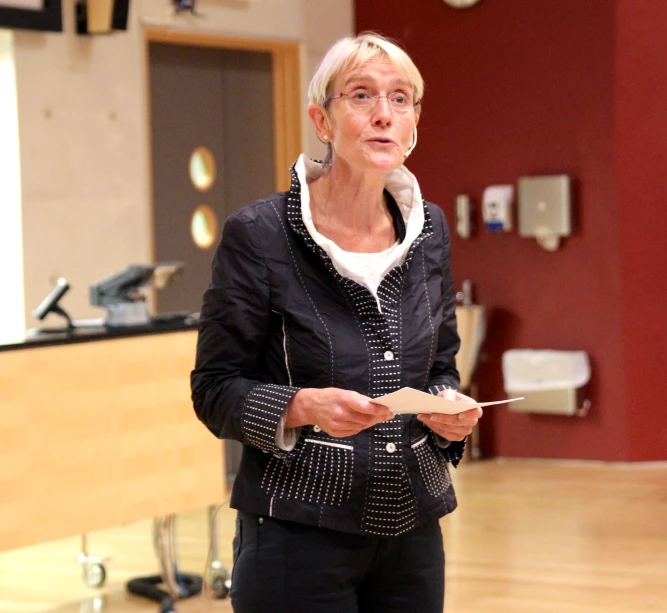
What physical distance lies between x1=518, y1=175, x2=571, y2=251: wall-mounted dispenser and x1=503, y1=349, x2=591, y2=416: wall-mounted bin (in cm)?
61

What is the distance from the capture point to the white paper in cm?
146

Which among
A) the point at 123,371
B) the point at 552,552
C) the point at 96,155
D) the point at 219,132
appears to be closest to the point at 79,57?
the point at 96,155

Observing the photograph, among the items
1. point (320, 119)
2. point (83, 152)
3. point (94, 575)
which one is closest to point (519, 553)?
point (94, 575)

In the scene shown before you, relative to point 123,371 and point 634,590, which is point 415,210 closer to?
point 123,371

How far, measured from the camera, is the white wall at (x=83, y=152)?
5.28 meters

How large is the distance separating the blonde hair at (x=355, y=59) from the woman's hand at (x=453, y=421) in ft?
1.60

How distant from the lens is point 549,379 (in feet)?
20.2

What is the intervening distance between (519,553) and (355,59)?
3.26 metres

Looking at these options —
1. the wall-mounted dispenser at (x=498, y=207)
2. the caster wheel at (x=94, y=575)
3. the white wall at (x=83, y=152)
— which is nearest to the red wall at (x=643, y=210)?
the wall-mounted dispenser at (x=498, y=207)

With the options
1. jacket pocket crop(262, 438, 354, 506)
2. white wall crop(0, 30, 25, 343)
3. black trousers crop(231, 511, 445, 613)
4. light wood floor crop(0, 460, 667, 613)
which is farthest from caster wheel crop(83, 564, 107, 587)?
jacket pocket crop(262, 438, 354, 506)

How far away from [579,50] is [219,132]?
78.3 inches

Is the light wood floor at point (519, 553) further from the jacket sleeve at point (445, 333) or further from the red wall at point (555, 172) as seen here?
the jacket sleeve at point (445, 333)

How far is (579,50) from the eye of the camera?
6090mm

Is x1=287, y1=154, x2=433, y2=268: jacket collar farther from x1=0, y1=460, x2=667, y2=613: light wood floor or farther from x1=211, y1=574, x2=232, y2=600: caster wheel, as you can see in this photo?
x1=211, y1=574, x2=232, y2=600: caster wheel
